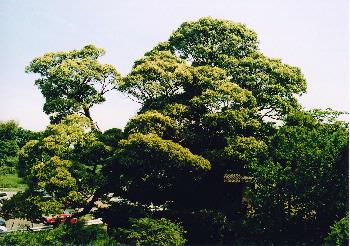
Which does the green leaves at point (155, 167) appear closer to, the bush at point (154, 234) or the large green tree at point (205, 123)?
the large green tree at point (205, 123)

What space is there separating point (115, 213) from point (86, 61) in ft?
24.4

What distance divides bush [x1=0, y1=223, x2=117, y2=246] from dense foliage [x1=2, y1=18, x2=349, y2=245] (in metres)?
1.23

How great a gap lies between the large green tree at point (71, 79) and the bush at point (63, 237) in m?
6.54

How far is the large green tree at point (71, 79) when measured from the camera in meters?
18.7

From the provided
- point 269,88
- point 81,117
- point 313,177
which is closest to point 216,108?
point 269,88

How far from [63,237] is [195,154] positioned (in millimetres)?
6561

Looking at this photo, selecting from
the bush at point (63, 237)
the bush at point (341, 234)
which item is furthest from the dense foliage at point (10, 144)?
the bush at point (341, 234)

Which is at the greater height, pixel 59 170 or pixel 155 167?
pixel 155 167

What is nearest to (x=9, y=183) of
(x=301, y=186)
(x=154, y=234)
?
(x=154, y=234)

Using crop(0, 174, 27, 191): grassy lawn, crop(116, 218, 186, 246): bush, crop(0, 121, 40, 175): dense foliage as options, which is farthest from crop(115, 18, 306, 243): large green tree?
crop(0, 174, 27, 191): grassy lawn

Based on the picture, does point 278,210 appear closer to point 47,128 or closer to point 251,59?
point 251,59

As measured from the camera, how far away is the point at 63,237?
14.1m

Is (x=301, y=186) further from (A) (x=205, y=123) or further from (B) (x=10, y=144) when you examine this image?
(B) (x=10, y=144)

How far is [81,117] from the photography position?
18000 millimetres
